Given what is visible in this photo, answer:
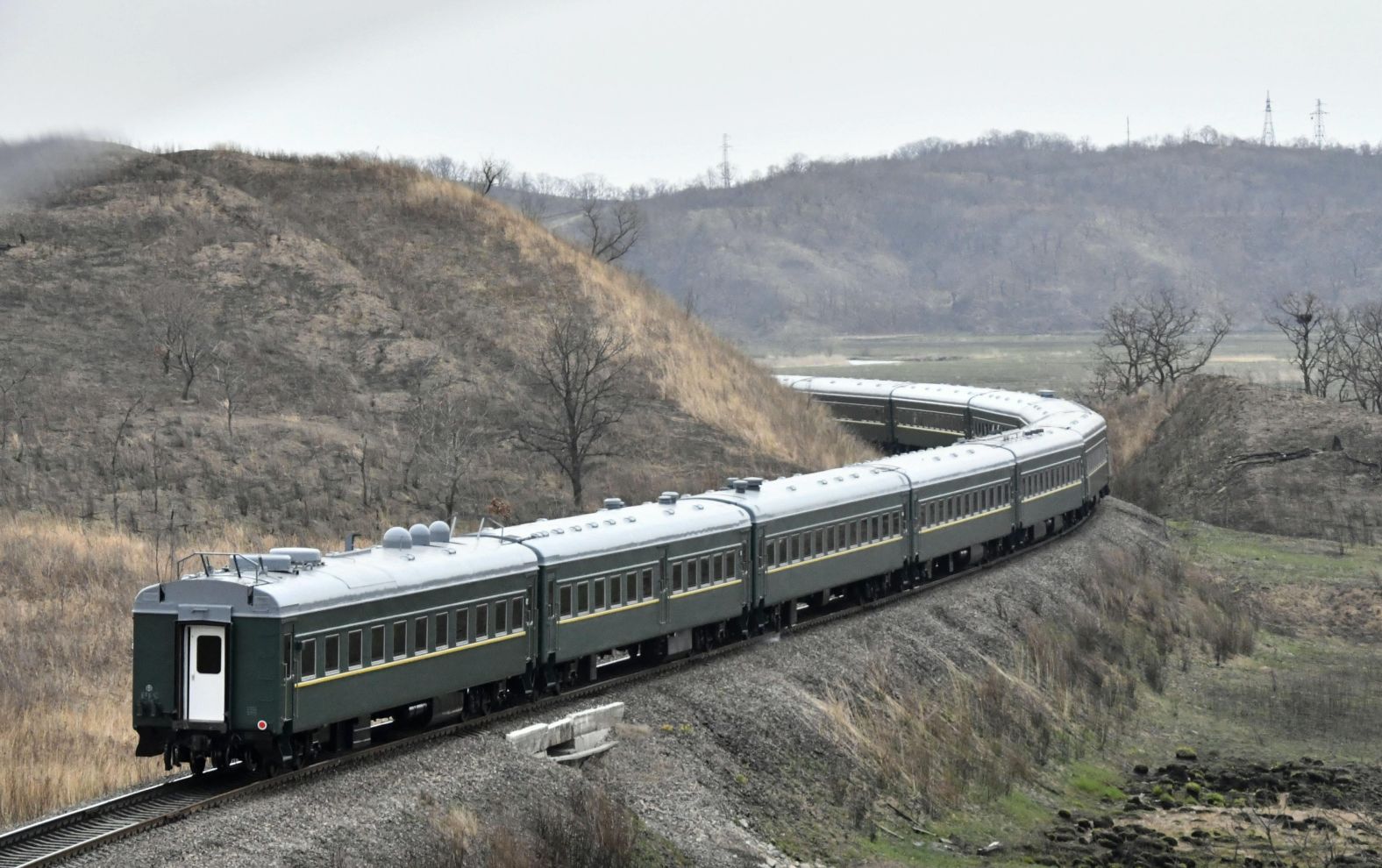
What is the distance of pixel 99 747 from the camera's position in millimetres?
26734

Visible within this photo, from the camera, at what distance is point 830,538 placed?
39906 millimetres

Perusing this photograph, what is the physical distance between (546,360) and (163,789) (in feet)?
171

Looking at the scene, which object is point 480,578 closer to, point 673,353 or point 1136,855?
point 1136,855

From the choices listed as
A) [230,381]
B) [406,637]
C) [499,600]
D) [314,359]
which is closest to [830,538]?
[499,600]

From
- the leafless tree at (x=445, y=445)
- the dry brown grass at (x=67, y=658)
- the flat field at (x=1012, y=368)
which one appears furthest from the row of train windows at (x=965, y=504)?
the flat field at (x=1012, y=368)

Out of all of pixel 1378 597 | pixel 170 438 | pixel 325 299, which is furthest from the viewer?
pixel 325 299

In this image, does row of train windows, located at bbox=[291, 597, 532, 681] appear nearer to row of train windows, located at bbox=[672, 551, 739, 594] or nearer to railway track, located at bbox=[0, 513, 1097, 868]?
railway track, located at bbox=[0, 513, 1097, 868]

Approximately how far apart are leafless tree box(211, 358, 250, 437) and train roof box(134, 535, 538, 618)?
133 ft

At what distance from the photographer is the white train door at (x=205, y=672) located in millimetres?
23219

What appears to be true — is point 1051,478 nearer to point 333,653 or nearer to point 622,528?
point 622,528

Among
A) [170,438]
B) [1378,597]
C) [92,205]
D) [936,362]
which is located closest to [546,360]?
[170,438]

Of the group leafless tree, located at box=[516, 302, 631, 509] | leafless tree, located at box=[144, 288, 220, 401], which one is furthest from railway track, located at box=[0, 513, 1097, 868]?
leafless tree, located at box=[144, 288, 220, 401]

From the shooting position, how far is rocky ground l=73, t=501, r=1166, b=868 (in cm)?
2125

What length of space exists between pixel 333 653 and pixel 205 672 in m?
1.74
